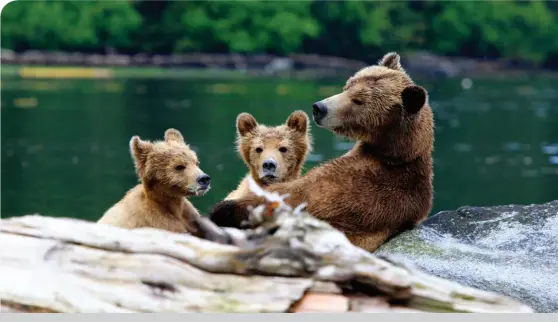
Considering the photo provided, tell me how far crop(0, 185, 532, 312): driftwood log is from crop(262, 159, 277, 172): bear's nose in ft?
4.28

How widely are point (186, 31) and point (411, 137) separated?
6.41 meters

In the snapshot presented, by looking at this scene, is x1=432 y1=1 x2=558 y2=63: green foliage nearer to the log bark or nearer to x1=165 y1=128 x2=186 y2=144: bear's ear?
x1=165 y1=128 x2=186 y2=144: bear's ear

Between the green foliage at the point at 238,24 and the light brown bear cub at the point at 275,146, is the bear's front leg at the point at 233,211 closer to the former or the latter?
the light brown bear cub at the point at 275,146

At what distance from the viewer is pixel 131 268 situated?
13.8 ft

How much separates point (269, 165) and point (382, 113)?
0.83 m

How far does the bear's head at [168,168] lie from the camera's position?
5.04 m

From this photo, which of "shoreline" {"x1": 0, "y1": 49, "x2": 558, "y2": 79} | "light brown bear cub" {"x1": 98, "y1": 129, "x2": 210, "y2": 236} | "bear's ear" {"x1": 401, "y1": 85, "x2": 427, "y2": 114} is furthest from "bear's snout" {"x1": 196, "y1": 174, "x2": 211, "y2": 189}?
"shoreline" {"x1": 0, "y1": 49, "x2": 558, "y2": 79}

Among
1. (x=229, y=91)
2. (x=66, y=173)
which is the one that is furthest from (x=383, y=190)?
(x=229, y=91)

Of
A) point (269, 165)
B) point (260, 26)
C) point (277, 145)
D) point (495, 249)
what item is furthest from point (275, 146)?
point (260, 26)

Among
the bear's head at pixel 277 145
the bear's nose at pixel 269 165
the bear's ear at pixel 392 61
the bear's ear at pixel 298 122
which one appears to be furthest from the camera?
the bear's ear at pixel 298 122

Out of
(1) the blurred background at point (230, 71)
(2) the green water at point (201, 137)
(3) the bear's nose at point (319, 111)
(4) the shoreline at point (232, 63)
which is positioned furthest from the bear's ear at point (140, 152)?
(2) the green water at point (201, 137)

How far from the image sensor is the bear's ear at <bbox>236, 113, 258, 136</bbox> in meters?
5.85

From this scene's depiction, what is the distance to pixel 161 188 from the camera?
520cm

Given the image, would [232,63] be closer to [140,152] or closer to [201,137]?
[201,137]
